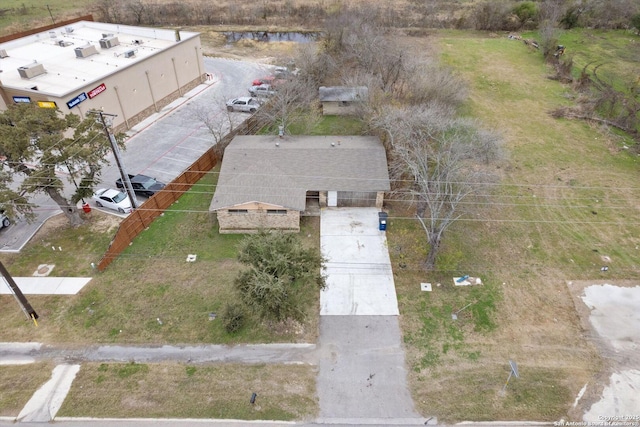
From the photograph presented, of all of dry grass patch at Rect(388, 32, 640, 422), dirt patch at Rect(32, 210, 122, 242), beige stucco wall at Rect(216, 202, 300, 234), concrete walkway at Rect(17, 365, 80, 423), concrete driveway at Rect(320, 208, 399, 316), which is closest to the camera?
concrete walkway at Rect(17, 365, 80, 423)

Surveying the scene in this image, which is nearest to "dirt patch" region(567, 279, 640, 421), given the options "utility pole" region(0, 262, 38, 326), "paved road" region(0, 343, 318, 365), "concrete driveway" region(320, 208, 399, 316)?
"concrete driveway" region(320, 208, 399, 316)

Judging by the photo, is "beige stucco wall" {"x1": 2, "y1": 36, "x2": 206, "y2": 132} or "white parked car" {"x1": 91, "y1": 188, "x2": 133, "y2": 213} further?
"beige stucco wall" {"x1": 2, "y1": 36, "x2": 206, "y2": 132}

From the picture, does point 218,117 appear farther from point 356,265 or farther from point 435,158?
point 435,158

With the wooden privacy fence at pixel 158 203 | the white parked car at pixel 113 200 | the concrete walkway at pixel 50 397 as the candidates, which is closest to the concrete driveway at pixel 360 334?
the wooden privacy fence at pixel 158 203

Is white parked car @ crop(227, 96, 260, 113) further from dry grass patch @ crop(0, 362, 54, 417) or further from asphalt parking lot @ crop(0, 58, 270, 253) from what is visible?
dry grass patch @ crop(0, 362, 54, 417)

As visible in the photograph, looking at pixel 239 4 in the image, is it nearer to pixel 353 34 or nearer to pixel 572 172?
pixel 353 34

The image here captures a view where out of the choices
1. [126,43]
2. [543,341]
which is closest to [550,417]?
[543,341]

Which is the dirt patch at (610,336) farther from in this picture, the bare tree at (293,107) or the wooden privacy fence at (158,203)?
the wooden privacy fence at (158,203)
